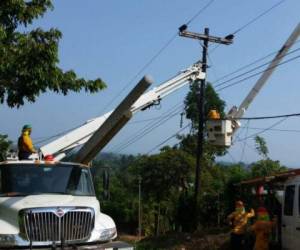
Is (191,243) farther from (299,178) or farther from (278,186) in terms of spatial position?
(299,178)

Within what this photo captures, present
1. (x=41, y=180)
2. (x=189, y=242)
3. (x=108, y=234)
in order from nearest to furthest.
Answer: (x=108, y=234) → (x=41, y=180) → (x=189, y=242)

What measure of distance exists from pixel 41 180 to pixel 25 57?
3.31 m

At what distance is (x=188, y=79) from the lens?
28.4m

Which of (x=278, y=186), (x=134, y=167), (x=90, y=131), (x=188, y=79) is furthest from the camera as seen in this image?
(x=134, y=167)

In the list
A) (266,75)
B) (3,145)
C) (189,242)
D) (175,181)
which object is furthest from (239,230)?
(175,181)

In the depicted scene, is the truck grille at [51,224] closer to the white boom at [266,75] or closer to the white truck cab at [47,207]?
the white truck cab at [47,207]

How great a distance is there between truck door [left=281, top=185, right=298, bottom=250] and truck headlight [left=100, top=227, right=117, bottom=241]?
5432 mm

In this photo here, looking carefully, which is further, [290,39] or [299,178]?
[290,39]

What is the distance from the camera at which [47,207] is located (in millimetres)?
9547

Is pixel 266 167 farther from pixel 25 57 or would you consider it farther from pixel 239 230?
pixel 25 57

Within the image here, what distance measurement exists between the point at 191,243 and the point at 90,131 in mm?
5694

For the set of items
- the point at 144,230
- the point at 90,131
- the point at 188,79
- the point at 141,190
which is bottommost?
the point at 144,230

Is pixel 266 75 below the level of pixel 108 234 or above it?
above

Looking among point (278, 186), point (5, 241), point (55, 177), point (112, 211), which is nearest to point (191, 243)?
point (278, 186)
